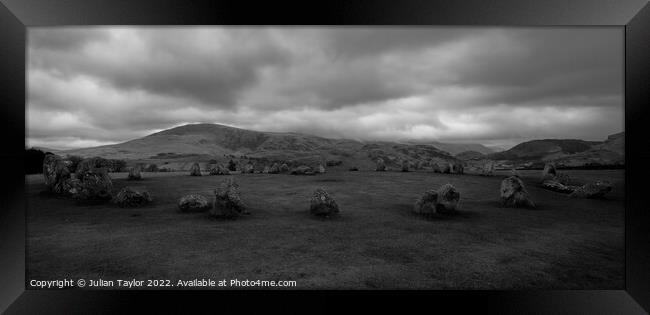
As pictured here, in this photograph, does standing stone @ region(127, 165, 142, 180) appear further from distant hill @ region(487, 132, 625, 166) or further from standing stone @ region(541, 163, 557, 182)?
standing stone @ region(541, 163, 557, 182)

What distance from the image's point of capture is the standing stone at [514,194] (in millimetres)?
7391

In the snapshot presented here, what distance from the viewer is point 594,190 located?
670 centimetres

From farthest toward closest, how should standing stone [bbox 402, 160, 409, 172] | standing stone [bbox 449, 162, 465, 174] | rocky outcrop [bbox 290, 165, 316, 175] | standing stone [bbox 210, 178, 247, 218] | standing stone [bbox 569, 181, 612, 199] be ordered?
standing stone [bbox 402, 160, 409, 172]
rocky outcrop [bbox 290, 165, 316, 175]
standing stone [bbox 449, 162, 465, 174]
standing stone [bbox 210, 178, 247, 218]
standing stone [bbox 569, 181, 612, 199]

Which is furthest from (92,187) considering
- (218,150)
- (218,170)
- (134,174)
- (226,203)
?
(218,150)

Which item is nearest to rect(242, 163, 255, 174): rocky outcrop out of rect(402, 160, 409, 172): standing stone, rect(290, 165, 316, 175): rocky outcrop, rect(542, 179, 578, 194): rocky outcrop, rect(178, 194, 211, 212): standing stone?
rect(290, 165, 316, 175): rocky outcrop

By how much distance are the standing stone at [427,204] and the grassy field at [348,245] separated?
0.97 feet

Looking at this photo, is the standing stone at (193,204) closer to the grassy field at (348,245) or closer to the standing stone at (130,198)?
the grassy field at (348,245)

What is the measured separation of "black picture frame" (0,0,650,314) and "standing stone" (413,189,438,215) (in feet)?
8.68

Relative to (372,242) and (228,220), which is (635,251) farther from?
(228,220)

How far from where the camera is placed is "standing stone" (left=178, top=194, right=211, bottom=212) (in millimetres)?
7063

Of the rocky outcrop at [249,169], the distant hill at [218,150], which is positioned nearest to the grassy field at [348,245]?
the distant hill at [218,150]

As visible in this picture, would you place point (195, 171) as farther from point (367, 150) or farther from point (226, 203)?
point (367, 150)

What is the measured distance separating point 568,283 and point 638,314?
1.72 m

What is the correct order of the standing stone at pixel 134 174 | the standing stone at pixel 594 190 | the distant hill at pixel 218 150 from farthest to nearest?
the distant hill at pixel 218 150 → the standing stone at pixel 134 174 → the standing stone at pixel 594 190
